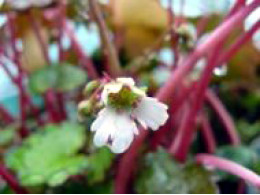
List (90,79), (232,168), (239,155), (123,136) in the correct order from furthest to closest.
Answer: (90,79)
(239,155)
(232,168)
(123,136)

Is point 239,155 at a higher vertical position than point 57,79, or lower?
lower

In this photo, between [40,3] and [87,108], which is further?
[40,3]

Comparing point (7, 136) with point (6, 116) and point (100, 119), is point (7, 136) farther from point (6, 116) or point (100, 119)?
point (100, 119)

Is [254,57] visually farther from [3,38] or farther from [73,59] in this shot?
[3,38]

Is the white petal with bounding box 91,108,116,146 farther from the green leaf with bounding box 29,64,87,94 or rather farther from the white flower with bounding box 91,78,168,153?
the green leaf with bounding box 29,64,87,94

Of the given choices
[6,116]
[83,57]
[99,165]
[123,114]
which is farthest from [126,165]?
[6,116]

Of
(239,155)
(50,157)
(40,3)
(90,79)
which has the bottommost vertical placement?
(239,155)

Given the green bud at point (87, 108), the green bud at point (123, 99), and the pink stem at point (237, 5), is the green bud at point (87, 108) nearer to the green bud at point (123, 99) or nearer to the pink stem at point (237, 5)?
the green bud at point (123, 99)
